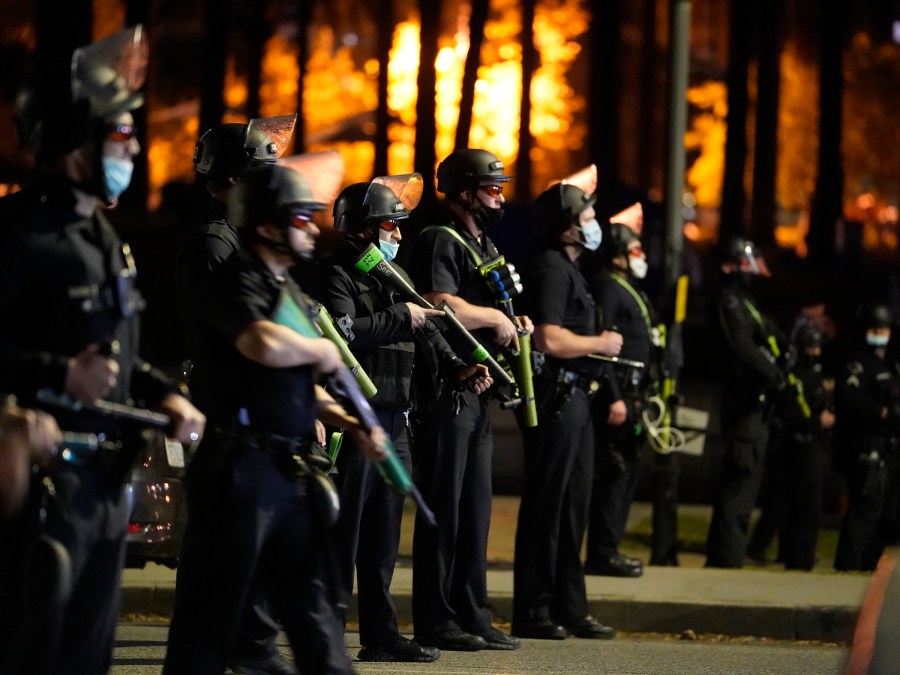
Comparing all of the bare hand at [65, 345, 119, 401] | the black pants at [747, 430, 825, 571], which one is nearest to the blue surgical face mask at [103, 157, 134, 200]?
the bare hand at [65, 345, 119, 401]

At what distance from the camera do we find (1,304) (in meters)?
5.04

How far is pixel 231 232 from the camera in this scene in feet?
23.1

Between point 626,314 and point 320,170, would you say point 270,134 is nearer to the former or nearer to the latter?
point 320,170

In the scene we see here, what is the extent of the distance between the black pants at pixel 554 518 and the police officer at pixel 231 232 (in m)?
1.95

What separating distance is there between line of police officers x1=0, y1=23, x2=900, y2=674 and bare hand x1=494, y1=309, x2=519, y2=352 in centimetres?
2

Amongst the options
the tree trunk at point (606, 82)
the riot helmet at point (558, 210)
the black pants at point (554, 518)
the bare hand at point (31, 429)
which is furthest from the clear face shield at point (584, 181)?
the tree trunk at point (606, 82)

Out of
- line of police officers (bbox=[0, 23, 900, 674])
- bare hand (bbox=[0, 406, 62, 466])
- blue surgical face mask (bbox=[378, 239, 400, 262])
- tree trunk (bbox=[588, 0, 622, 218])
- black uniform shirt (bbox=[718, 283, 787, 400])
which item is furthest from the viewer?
tree trunk (bbox=[588, 0, 622, 218])

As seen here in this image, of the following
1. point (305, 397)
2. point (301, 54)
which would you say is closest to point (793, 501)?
point (305, 397)

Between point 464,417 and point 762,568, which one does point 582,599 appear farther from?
point 762,568

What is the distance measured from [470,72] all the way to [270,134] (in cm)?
1675

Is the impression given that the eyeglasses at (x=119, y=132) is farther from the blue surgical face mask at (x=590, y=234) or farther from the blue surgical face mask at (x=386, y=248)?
the blue surgical face mask at (x=590, y=234)

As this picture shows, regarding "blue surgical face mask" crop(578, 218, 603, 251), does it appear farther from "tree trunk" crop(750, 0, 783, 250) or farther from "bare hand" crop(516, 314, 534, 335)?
"tree trunk" crop(750, 0, 783, 250)

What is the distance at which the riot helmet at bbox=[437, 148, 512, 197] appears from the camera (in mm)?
8992

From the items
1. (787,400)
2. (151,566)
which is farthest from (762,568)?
(151,566)
